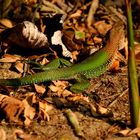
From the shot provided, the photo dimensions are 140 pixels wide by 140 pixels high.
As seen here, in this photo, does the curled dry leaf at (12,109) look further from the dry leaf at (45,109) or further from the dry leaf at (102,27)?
the dry leaf at (102,27)

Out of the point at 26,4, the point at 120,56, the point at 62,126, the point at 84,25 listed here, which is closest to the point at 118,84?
the point at 120,56

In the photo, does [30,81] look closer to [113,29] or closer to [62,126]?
[62,126]

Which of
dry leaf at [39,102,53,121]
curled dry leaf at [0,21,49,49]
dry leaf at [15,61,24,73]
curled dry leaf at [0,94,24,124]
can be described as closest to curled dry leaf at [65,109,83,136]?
dry leaf at [39,102,53,121]

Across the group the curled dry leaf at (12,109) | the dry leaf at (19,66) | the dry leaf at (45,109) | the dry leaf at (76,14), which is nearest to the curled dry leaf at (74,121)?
the dry leaf at (45,109)

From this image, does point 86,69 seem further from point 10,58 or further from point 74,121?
point 74,121

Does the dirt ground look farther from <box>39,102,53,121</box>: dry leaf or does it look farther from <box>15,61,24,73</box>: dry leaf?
<box>15,61,24,73</box>: dry leaf
